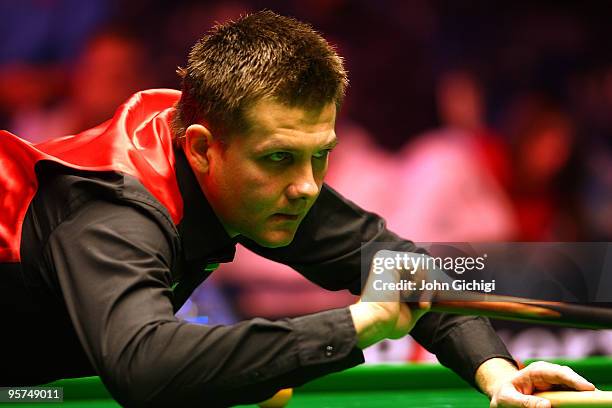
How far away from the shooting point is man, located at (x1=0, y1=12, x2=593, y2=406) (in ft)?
6.33

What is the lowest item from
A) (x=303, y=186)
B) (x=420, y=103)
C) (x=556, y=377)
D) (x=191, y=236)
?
(x=556, y=377)

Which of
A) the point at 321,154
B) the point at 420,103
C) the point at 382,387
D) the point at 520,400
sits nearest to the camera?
the point at 520,400

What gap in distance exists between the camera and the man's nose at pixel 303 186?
7.53ft

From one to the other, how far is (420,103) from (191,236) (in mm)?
3408

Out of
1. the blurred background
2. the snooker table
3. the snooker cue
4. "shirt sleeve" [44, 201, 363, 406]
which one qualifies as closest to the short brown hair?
"shirt sleeve" [44, 201, 363, 406]

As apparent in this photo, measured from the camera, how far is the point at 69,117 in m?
5.46

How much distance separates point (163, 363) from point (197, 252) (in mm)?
629

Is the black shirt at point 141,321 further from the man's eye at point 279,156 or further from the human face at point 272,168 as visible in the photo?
the man's eye at point 279,156

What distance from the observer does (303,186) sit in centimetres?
229

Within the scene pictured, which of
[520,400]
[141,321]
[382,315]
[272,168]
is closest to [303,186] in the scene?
[272,168]

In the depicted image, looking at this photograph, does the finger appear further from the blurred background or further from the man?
the blurred background

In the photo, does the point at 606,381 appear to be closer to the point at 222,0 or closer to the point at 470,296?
the point at 470,296

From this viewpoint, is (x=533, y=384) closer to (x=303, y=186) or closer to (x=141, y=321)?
(x=303, y=186)

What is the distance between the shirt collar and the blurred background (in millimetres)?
2852
